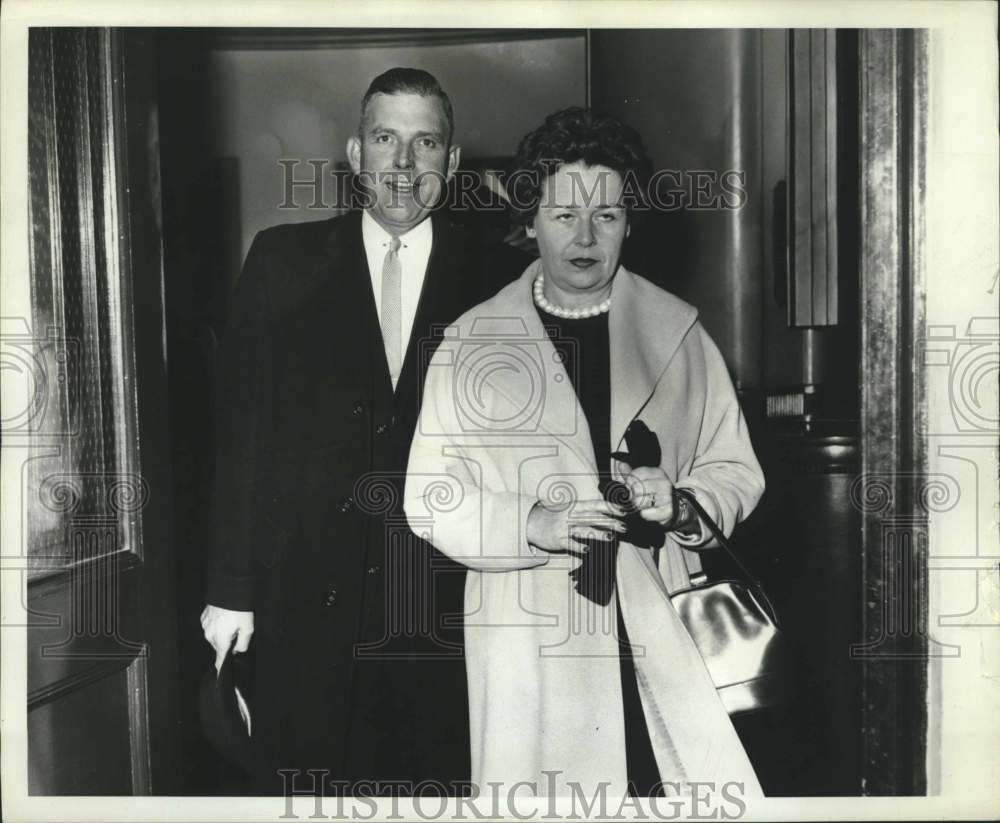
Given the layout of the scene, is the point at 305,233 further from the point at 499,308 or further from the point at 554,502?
the point at 554,502

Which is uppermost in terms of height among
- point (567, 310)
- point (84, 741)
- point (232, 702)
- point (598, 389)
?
point (567, 310)

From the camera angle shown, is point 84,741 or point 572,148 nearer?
point 572,148

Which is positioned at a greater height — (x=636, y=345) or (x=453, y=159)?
(x=453, y=159)

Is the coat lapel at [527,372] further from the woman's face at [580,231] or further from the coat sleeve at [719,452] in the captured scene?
the coat sleeve at [719,452]

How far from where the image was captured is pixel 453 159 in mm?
2102

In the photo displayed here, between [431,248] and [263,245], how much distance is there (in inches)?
14.9

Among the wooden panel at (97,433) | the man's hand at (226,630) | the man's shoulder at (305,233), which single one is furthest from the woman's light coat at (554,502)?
the wooden panel at (97,433)

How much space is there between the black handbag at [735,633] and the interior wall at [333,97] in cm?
93

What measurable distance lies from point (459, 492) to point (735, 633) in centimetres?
70

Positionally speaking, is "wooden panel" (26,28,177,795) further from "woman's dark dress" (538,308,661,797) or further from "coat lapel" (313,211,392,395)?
"woman's dark dress" (538,308,661,797)

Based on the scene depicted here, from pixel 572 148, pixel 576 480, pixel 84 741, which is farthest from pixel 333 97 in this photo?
pixel 84 741

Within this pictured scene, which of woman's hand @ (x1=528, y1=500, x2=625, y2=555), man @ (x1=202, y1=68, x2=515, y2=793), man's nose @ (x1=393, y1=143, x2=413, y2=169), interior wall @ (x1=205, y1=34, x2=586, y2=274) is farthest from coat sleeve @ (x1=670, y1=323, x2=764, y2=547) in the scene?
man's nose @ (x1=393, y1=143, x2=413, y2=169)

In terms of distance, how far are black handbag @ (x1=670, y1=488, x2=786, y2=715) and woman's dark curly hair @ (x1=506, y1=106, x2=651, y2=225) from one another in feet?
2.44

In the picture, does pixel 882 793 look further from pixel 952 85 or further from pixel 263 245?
pixel 263 245
